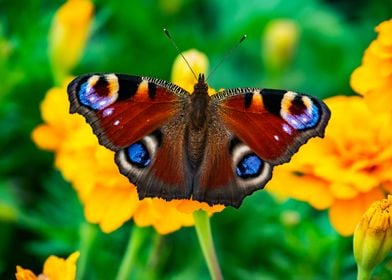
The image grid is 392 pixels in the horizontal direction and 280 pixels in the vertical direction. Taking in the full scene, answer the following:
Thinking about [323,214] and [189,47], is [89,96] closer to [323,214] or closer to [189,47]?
[323,214]

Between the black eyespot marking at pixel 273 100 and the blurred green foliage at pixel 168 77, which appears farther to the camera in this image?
the blurred green foliage at pixel 168 77

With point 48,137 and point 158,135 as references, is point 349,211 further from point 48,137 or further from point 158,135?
point 48,137

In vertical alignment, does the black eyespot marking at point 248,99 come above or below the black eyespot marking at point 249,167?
above

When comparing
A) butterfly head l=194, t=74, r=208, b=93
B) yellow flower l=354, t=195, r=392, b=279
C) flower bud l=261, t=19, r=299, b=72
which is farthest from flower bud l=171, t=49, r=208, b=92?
flower bud l=261, t=19, r=299, b=72

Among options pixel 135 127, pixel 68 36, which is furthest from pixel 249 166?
pixel 68 36

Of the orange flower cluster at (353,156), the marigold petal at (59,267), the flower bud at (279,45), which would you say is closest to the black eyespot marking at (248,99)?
the orange flower cluster at (353,156)

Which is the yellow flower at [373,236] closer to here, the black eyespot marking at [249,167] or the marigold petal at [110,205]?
the black eyespot marking at [249,167]

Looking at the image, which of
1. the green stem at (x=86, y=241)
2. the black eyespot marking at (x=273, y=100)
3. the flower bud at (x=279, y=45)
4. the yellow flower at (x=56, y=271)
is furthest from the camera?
the flower bud at (x=279, y=45)
